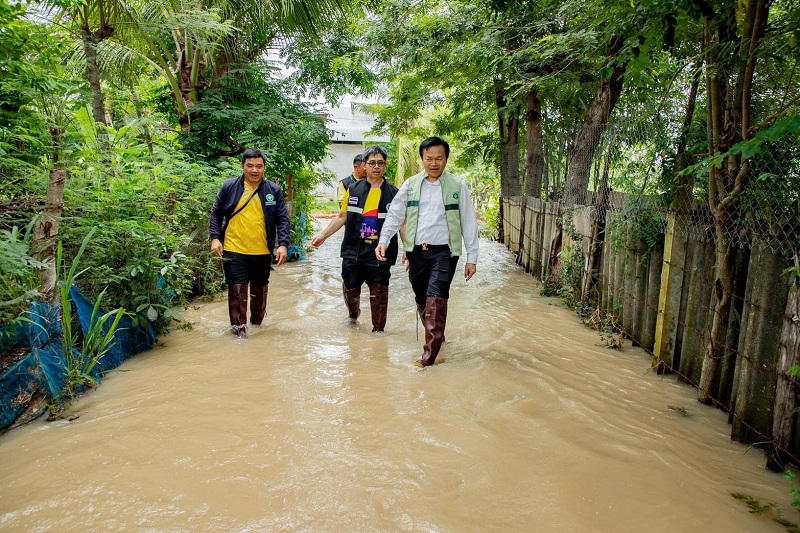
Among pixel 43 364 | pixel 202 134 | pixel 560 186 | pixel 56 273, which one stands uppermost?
pixel 202 134

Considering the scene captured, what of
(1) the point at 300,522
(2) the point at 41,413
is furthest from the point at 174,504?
(2) the point at 41,413

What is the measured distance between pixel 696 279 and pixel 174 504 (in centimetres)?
383

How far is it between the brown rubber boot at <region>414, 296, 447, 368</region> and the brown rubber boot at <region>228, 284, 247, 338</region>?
6.53ft

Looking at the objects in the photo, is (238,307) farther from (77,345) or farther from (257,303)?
(77,345)

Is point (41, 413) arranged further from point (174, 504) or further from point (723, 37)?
point (723, 37)

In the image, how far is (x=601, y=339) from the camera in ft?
18.2

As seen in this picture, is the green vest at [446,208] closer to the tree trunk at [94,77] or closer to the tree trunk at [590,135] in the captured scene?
the tree trunk at [590,135]

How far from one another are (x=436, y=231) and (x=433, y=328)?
0.84 metres

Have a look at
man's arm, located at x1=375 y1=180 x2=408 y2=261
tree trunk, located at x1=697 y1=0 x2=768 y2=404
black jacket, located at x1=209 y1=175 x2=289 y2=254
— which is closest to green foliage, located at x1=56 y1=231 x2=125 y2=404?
black jacket, located at x1=209 y1=175 x2=289 y2=254

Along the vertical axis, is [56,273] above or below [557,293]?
above

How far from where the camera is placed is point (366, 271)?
19.1ft

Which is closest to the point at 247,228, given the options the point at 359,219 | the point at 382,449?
the point at 359,219

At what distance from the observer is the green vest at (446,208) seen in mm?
4730

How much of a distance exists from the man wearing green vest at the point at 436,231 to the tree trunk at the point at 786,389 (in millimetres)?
2263
